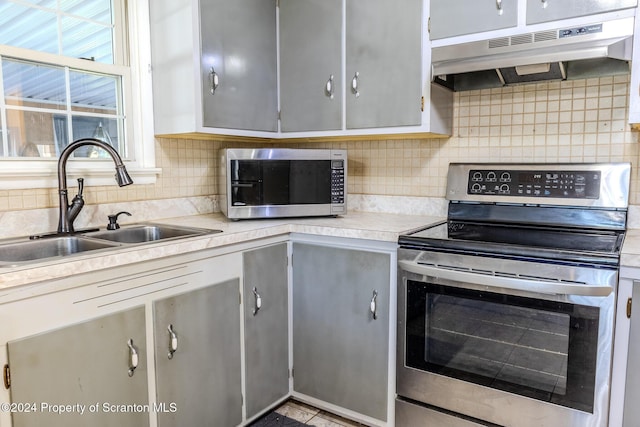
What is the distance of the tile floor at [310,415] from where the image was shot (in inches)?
79.0

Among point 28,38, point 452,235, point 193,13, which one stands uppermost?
point 193,13

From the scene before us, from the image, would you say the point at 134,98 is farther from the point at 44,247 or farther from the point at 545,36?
the point at 545,36

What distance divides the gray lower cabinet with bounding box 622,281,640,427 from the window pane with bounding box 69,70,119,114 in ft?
7.16

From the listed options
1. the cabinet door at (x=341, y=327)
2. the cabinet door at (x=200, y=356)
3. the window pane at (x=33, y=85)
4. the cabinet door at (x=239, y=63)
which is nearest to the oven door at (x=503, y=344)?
the cabinet door at (x=341, y=327)

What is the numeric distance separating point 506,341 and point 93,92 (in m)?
1.99

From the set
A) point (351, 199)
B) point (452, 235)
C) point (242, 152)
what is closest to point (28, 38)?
point (242, 152)

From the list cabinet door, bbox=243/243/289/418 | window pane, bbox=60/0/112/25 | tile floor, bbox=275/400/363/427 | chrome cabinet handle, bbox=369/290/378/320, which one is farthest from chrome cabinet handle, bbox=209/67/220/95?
tile floor, bbox=275/400/363/427

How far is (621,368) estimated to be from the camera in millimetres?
1385

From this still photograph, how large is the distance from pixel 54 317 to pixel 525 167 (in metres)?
1.88

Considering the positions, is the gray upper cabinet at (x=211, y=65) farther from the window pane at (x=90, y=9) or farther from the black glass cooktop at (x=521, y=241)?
the black glass cooktop at (x=521, y=241)

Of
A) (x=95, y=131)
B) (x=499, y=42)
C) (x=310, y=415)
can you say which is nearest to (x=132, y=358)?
(x=310, y=415)

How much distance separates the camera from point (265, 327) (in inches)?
77.2

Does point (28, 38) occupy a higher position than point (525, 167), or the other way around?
point (28, 38)

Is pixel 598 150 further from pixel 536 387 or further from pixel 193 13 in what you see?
pixel 193 13
